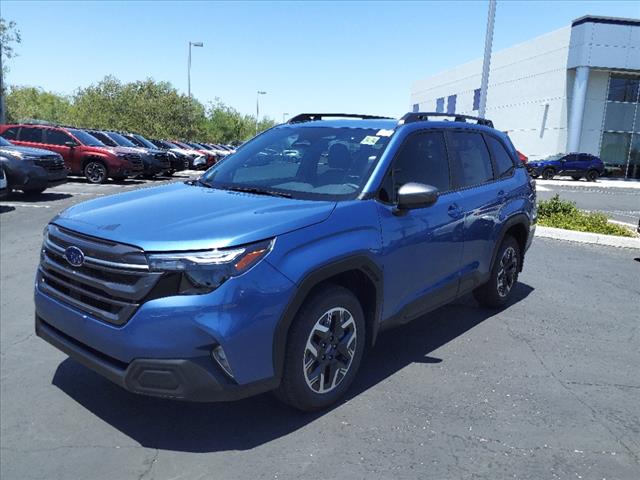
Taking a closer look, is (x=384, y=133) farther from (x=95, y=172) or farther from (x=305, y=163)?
(x=95, y=172)

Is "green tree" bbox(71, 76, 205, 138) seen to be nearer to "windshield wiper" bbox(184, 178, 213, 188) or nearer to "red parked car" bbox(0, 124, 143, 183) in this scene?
"red parked car" bbox(0, 124, 143, 183)

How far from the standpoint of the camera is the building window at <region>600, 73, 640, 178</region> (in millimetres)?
35125

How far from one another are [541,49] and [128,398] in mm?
41763

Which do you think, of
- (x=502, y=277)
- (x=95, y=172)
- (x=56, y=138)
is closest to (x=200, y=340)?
(x=502, y=277)

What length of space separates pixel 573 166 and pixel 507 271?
30.2 meters

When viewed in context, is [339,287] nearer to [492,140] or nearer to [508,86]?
[492,140]

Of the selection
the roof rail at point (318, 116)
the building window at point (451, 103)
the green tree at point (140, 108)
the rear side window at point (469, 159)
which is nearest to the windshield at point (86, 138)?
the roof rail at point (318, 116)

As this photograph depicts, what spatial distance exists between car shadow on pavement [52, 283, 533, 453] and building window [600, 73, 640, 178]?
36.8m

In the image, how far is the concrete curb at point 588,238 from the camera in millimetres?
9102

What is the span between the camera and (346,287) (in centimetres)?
340

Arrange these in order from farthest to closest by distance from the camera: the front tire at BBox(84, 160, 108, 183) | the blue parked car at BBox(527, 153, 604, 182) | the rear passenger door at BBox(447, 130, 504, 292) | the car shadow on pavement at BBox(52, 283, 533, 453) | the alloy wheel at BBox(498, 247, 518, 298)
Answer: the blue parked car at BBox(527, 153, 604, 182)
the front tire at BBox(84, 160, 108, 183)
the alloy wheel at BBox(498, 247, 518, 298)
the rear passenger door at BBox(447, 130, 504, 292)
the car shadow on pavement at BBox(52, 283, 533, 453)

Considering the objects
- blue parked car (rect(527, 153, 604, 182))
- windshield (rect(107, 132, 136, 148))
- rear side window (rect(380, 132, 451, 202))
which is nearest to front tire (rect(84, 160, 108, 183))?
windshield (rect(107, 132, 136, 148))

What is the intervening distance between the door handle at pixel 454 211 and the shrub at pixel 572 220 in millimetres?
6826

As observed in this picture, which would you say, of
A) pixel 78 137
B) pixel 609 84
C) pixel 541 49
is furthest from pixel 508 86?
pixel 78 137
